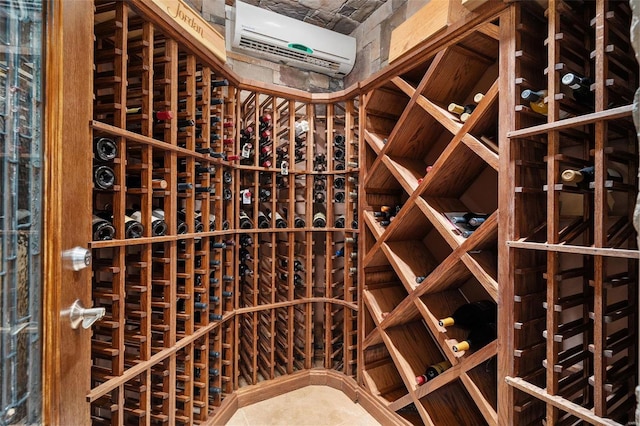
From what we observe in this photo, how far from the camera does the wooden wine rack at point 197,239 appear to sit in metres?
1.15

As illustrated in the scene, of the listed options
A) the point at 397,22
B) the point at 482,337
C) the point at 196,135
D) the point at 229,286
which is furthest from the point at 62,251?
the point at 397,22

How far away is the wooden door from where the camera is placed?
0.62 metres

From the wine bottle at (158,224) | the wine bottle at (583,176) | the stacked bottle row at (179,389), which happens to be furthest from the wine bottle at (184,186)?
the wine bottle at (583,176)

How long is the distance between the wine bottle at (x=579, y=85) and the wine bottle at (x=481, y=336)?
0.86 m

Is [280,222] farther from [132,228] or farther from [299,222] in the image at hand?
[132,228]

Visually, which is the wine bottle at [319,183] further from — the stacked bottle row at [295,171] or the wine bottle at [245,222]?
the wine bottle at [245,222]

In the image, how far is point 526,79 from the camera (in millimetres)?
1129

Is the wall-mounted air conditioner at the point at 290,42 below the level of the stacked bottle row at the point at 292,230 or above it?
above

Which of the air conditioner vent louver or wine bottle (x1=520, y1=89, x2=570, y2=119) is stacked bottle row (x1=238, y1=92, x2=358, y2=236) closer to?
the air conditioner vent louver

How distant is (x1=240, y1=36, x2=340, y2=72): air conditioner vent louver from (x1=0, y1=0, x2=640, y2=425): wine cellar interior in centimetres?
42

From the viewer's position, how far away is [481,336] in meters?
1.33

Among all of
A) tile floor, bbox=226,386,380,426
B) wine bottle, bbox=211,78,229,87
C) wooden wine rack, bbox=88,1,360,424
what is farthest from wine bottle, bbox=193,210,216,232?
tile floor, bbox=226,386,380,426

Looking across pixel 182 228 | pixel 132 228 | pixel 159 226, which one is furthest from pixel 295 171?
pixel 132 228

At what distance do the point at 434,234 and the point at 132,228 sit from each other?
1.45 meters
